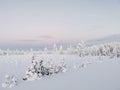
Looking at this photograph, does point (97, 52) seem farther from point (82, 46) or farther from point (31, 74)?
point (31, 74)

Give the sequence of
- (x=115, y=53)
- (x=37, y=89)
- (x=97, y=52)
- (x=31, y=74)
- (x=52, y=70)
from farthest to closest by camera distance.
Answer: (x=97, y=52), (x=115, y=53), (x=52, y=70), (x=31, y=74), (x=37, y=89)

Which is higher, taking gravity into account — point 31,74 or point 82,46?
point 82,46

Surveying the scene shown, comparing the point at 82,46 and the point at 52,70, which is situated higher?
the point at 82,46

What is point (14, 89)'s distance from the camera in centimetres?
3478

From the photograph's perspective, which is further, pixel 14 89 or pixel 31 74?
pixel 31 74

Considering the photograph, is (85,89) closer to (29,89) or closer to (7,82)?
(29,89)

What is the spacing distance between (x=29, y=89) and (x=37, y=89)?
145 cm

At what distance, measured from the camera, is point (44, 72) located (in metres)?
52.3

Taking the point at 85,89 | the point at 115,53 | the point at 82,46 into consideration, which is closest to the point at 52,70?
the point at 85,89

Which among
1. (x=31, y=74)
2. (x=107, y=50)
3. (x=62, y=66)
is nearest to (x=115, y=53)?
(x=107, y=50)

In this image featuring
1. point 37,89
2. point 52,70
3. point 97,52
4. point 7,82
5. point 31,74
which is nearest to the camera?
point 37,89

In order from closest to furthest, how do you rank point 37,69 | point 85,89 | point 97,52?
point 85,89 → point 37,69 → point 97,52

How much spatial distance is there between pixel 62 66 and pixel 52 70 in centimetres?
536

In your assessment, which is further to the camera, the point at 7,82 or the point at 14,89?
the point at 7,82
